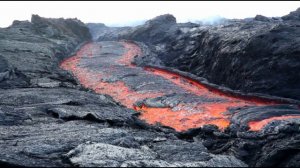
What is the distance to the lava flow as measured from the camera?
25266mm

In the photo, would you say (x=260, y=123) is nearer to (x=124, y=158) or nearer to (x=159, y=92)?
(x=124, y=158)

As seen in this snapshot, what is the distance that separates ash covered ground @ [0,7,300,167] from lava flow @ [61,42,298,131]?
0.08 metres

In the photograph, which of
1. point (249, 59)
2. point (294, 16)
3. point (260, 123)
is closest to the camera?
point (260, 123)

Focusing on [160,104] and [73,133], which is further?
[160,104]

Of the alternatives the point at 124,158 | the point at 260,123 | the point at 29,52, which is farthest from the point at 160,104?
the point at 29,52

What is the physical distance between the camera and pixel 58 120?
2048 centimetres

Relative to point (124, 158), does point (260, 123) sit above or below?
below

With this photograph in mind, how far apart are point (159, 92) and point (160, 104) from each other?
12.7ft

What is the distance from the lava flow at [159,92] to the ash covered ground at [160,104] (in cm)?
8

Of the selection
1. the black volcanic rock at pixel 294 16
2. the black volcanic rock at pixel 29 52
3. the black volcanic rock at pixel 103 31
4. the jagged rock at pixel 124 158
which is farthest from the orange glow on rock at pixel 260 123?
the black volcanic rock at pixel 103 31

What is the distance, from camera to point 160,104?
29.5 m

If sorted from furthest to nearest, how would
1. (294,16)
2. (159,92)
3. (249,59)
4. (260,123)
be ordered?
(294,16) < (249,59) < (159,92) < (260,123)

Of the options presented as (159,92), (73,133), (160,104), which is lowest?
(160,104)

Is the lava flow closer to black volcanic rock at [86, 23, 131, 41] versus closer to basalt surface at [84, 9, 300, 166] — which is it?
basalt surface at [84, 9, 300, 166]
